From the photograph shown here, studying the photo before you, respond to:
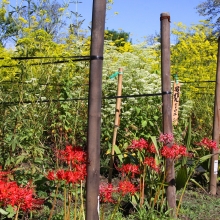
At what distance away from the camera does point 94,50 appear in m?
2.76

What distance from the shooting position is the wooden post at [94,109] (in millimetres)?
2742

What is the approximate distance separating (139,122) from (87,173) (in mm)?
3417

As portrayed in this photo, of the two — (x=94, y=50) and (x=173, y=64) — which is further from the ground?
(x=173, y=64)

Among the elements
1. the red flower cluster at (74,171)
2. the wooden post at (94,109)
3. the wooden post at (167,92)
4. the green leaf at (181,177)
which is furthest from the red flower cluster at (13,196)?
the green leaf at (181,177)

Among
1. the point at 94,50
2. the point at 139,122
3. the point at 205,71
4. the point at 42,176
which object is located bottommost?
the point at 42,176

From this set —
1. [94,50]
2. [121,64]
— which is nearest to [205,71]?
[121,64]

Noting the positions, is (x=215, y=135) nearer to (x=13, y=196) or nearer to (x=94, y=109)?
(x=94, y=109)

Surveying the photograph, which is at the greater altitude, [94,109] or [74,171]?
[94,109]

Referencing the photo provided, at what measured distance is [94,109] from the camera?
2.74 metres

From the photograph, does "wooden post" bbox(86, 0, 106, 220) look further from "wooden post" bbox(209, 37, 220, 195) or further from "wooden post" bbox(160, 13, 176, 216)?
"wooden post" bbox(209, 37, 220, 195)

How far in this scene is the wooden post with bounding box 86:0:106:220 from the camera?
9.00ft

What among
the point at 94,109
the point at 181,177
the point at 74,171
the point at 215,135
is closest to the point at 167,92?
the point at 181,177

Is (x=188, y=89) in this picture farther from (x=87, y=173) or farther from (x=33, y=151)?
(x=87, y=173)

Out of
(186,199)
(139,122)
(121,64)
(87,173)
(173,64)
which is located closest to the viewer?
(87,173)
